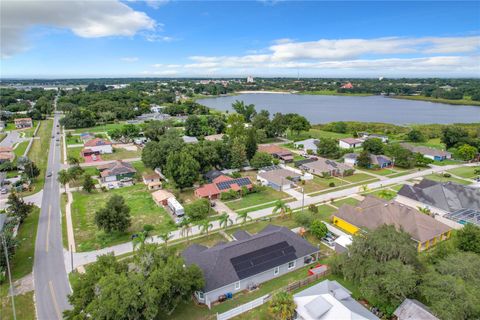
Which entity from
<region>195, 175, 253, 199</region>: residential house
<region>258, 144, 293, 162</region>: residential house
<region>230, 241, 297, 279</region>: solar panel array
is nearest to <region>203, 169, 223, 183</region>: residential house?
<region>195, 175, 253, 199</region>: residential house

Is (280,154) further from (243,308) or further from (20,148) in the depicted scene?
(20,148)

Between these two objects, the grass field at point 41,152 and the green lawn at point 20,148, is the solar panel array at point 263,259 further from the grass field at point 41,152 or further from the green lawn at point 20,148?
the green lawn at point 20,148

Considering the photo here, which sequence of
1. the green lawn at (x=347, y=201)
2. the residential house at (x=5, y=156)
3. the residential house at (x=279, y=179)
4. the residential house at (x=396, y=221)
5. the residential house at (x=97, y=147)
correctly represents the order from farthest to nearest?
the residential house at (x=97, y=147), the residential house at (x=5, y=156), the residential house at (x=279, y=179), the green lawn at (x=347, y=201), the residential house at (x=396, y=221)

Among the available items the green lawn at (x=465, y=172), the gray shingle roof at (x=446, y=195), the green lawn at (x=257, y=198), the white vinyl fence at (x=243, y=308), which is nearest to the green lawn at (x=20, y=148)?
the green lawn at (x=257, y=198)

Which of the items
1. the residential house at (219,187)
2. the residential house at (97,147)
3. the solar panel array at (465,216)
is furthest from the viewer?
the residential house at (97,147)

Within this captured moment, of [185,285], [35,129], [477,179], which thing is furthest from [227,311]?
[35,129]

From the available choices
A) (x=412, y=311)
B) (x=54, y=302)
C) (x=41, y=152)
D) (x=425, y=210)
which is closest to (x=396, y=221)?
(x=425, y=210)

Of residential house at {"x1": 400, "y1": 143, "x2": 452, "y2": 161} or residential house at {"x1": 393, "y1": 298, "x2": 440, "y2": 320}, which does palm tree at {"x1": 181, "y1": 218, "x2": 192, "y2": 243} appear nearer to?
residential house at {"x1": 393, "y1": 298, "x2": 440, "y2": 320}

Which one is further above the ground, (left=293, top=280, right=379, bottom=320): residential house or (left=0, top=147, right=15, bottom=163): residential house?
(left=293, top=280, right=379, bottom=320): residential house
